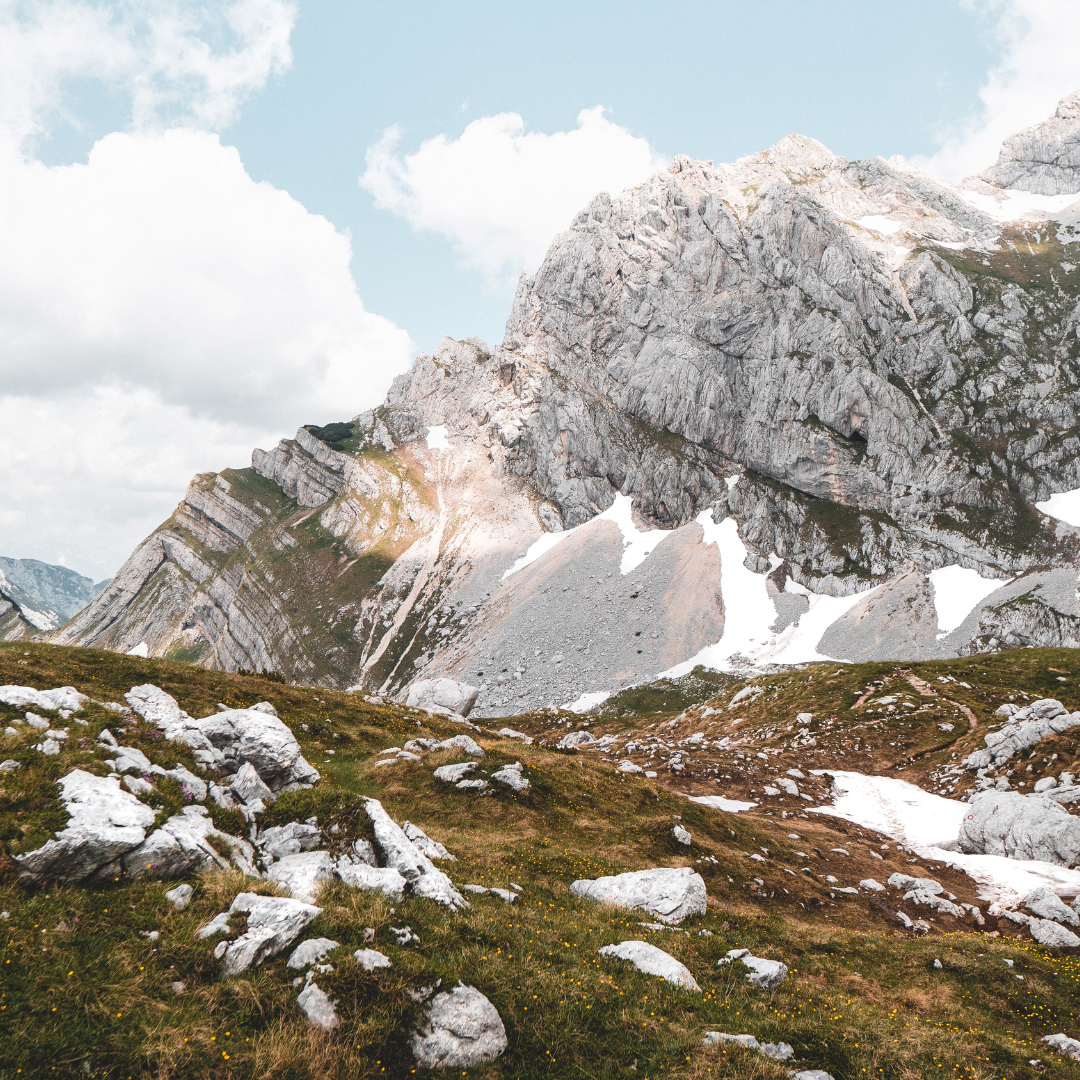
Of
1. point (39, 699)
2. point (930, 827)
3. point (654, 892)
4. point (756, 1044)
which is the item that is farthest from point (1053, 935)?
point (39, 699)

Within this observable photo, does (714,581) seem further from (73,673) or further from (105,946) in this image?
(105,946)

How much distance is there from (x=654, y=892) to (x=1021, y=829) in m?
35.1

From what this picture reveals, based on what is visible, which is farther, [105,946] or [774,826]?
[774,826]

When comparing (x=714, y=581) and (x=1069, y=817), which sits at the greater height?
(x=714, y=581)

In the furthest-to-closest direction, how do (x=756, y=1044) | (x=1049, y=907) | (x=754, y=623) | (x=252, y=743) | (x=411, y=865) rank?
(x=754, y=623) < (x=1049, y=907) < (x=252, y=743) < (x=411, y=865) < (x=756, y=1044)

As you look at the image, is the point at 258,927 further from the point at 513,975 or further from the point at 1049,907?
the point at 1049,907

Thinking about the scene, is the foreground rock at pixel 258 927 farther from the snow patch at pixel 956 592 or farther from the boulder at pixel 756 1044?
the snow patch at pixel 956 592

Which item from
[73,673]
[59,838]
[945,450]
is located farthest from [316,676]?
[945,450]

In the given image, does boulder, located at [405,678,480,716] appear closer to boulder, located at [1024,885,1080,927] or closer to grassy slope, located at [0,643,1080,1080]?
grassy slope, located at [0,643,1080,1080]

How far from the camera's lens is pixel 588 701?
4838 inches

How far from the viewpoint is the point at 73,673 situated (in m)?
33.7

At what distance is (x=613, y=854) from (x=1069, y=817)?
33899 millimetres

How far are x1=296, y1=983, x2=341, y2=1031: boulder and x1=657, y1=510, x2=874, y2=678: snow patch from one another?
125m

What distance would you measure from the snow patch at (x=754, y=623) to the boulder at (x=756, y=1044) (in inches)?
4750
